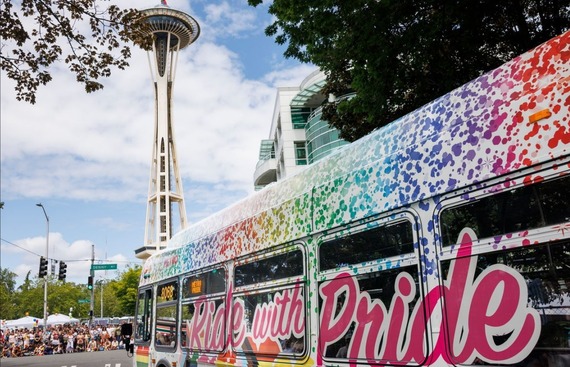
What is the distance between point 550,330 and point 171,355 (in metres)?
6.03

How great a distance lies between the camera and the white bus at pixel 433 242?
2.82 m

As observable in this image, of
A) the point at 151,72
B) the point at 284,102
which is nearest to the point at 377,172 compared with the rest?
the point at 284,102

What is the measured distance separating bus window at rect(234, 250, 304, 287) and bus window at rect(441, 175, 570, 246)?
181cm

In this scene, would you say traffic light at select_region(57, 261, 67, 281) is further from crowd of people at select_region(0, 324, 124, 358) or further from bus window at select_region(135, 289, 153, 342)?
bus window at select_region(135, 289, 153, 342)

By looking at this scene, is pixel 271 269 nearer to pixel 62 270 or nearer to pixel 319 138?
pixel 62 270

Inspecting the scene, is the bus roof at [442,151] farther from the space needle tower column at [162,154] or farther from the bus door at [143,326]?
the space needle tower column at [162,154]

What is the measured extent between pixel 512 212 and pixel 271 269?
2.80m

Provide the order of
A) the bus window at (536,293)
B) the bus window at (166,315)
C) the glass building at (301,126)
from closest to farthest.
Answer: the bus window at (536,293), the bus window at (166,315), the glass building at (301,126)

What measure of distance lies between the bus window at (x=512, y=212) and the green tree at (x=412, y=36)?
551 cm

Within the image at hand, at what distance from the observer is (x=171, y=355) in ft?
24.9

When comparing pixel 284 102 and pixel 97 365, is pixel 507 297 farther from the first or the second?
pixel 284 102

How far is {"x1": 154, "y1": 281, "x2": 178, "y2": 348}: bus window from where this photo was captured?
7660 mm

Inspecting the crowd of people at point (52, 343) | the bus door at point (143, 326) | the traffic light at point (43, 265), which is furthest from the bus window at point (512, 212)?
the traffic light at point (43, 265)

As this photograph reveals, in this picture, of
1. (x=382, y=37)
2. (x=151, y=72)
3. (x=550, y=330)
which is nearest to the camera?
(x=550, y=330)
